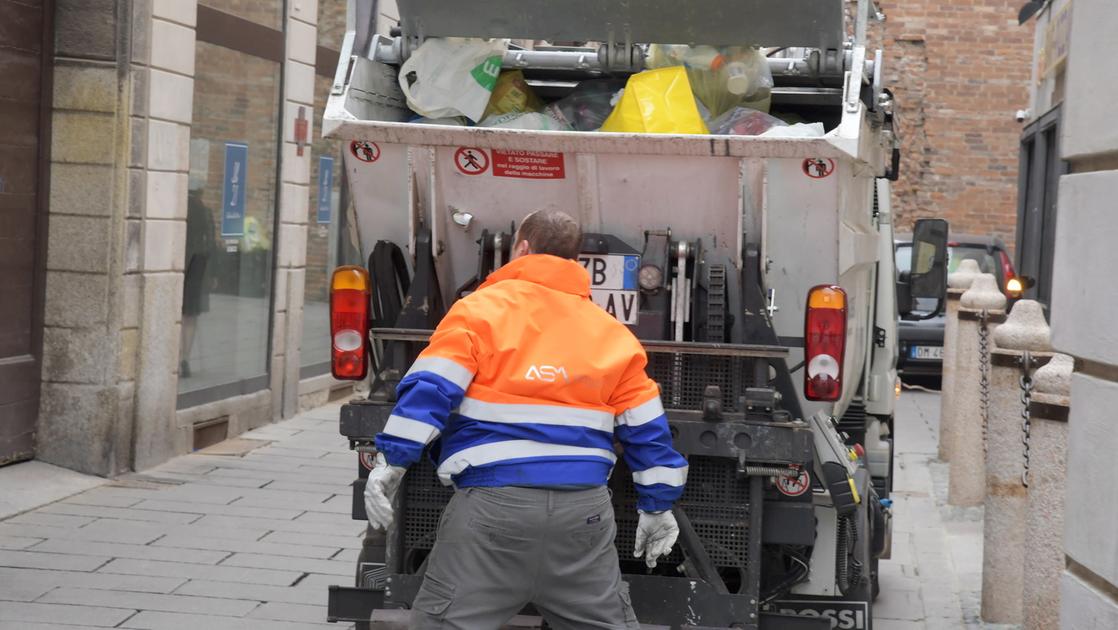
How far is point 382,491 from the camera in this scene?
443 cm

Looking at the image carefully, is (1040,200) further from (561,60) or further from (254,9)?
(561,60)

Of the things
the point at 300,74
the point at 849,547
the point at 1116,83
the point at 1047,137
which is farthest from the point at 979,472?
the point at 1047,137

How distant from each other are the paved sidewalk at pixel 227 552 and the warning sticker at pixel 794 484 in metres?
1.92

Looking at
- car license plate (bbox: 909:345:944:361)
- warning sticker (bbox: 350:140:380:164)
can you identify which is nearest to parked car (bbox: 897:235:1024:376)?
car license plate (bbox: 909:345:944:361)

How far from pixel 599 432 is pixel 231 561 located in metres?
3.44

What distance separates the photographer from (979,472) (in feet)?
32.7

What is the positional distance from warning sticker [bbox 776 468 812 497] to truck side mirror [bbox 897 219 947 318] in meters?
2.63

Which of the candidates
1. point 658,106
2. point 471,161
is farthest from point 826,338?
point 471,161

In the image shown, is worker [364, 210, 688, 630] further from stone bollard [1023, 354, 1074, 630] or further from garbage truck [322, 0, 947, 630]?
stone bollard [1023, 354, 1074, 630]

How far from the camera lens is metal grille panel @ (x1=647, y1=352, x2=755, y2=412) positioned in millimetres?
5324

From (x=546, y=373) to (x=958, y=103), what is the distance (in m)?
21.1

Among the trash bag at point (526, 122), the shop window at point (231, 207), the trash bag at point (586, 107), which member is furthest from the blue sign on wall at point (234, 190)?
the trash bag at point (526, 122)

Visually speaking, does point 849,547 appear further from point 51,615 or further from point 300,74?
point 300,74

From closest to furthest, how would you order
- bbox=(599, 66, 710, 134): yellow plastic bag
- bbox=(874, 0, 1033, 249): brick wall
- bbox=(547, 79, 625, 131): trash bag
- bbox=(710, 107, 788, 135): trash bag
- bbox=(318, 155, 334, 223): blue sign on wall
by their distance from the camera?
1. bbox=(599, 66, 710, 134): yellow plastic bag
2. bbox=(710, 107, 788, 135): trash bag
3. bbox=(547, 79, 625, 131): trash bag
4. bbox=(318, 155, 334, 223): blue sign on wall
5. bbox=(874, 0, 1033, 249): brick wall
